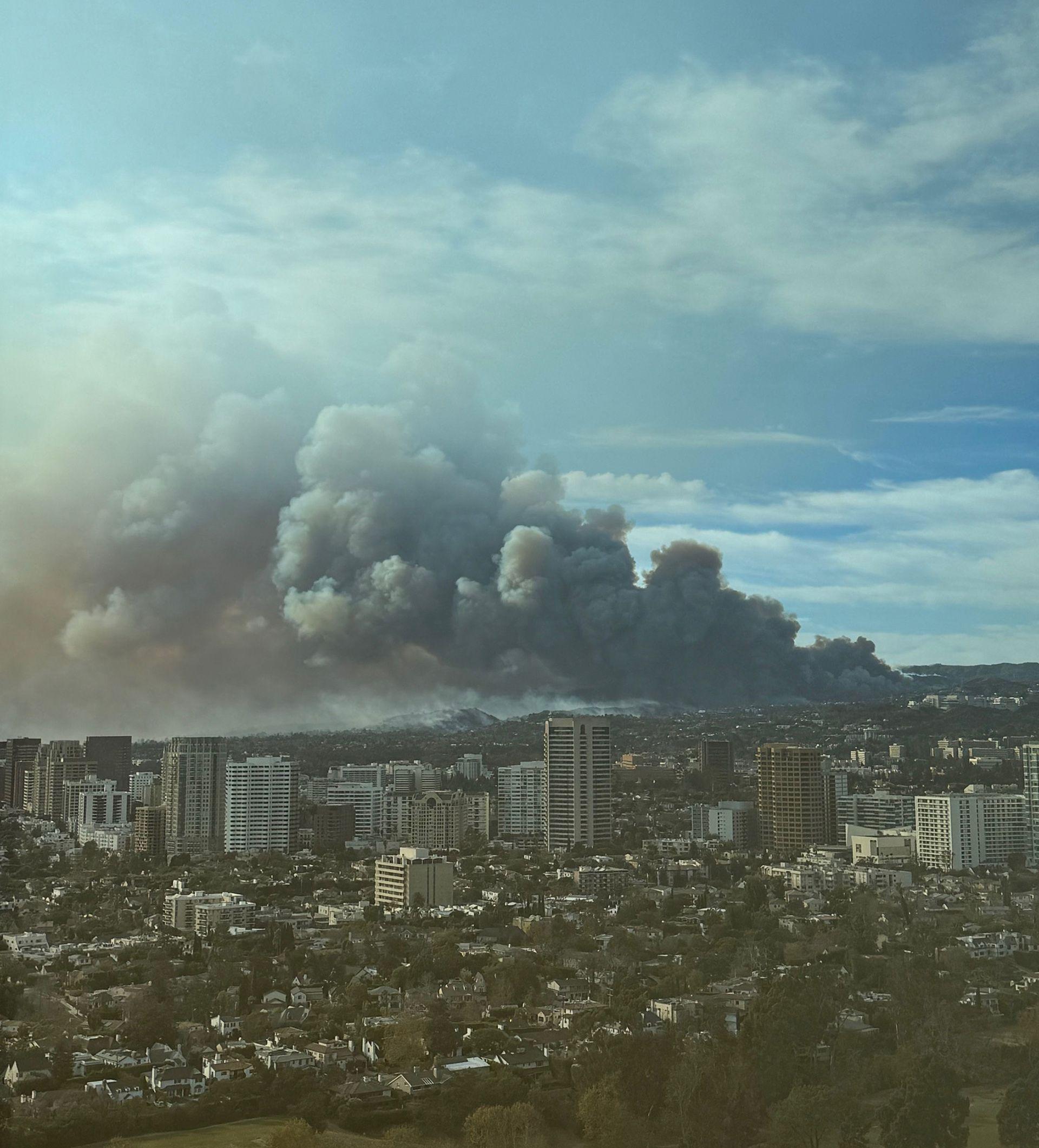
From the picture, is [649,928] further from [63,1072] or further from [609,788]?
[609,788]

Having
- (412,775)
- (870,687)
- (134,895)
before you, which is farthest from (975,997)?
(412,775)

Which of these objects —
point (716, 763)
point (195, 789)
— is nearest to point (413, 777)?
point (195, 789)

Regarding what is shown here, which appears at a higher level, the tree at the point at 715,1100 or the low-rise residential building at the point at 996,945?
the low-rise residential building at the point at 996,945

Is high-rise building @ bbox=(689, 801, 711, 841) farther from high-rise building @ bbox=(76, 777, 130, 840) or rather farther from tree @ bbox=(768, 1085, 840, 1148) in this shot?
tree @ bbox=(768, 1085, 840, 1148)

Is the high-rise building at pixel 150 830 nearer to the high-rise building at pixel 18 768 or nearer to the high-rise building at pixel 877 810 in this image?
the high-rise building at pixel 18 768

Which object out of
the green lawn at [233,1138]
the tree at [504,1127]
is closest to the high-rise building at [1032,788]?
the tree at [504,1127]

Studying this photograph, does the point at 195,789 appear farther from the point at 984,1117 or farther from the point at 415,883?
the point at 984,1117
